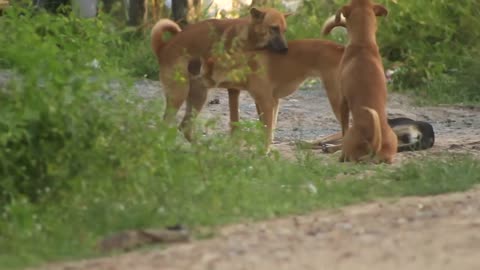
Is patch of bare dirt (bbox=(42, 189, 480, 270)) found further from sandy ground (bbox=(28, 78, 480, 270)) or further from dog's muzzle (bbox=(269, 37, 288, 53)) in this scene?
dog's muzzle (bbox=(269, 37, 288, 53))

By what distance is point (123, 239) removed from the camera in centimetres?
661

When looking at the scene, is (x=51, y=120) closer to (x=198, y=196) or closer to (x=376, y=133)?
(x=198, y=196)

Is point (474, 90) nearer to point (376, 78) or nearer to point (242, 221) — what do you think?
point (376, 78)

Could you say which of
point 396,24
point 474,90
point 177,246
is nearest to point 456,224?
point 177,246

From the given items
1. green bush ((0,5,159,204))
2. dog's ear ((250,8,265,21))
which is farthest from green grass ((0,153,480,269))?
dog's ear ((250,8,265,21))

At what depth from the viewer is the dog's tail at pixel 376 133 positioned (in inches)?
373

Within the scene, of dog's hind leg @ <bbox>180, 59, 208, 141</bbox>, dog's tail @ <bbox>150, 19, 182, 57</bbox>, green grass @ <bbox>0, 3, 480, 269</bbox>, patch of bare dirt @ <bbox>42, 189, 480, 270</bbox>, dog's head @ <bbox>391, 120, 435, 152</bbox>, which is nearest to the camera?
patch of bare dirt @ <bbox>42, 189, 480, 270</bbox>

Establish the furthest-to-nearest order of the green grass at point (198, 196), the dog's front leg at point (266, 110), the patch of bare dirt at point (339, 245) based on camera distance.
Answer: the dog's front leg at point (266, 110) → the green grass at point (198, 196) → the patch of bare dirt at point (339, 245)

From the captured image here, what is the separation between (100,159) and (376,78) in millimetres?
3041

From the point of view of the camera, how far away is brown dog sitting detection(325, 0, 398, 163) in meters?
9.66

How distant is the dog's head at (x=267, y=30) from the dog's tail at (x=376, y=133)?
1.67 meters

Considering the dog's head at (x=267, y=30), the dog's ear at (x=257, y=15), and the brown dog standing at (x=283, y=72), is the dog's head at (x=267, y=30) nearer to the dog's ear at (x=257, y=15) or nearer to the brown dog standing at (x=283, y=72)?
the dog's ear at (x=257, y=15)

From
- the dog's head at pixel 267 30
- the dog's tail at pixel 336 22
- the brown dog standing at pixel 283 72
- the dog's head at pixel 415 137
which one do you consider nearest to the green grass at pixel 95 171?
the dog's head at pixel 415 137

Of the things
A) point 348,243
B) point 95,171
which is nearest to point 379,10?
point 95,171
